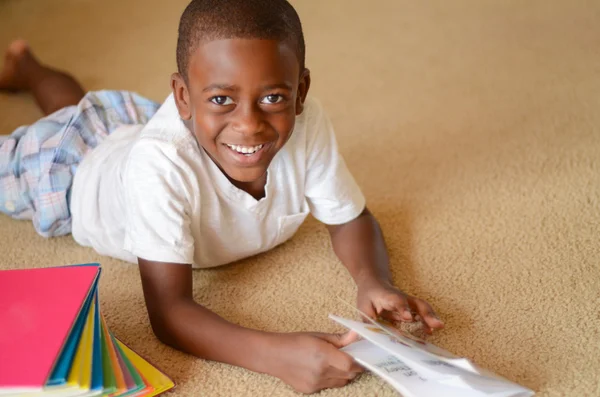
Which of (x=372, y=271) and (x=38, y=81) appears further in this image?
(x=38, y=81)

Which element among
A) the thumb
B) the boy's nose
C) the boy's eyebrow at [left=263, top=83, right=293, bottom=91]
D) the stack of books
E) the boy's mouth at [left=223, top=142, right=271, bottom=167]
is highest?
the boy's eyebrow at [left=263, top=83, right=293, bottom=91]

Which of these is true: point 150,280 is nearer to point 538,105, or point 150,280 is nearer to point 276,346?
point 276,346

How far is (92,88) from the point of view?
1.79 meters

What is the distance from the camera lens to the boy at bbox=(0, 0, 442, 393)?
92 centimetres

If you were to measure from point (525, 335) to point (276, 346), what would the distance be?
368 millimetres

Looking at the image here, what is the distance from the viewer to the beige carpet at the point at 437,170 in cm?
106

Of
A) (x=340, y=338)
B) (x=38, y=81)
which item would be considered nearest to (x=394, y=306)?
(x=340, y=338)

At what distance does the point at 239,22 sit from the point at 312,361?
439 millimetres

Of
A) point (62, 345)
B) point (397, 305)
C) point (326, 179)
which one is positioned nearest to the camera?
point (62, 345)

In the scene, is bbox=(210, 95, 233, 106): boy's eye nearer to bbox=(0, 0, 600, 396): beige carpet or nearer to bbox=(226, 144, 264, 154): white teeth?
bbox=(226, 144, 264, 154): white teeth

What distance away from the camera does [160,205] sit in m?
1.00

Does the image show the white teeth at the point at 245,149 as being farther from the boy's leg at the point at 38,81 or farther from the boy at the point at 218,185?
the boy's leg at the point at 38,81

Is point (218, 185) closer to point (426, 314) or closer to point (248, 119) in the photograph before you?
point (248, 119)

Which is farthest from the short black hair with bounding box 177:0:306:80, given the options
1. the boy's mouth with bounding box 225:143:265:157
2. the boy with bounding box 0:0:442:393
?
the boy's mouth with bounding box 225:143:265:157
